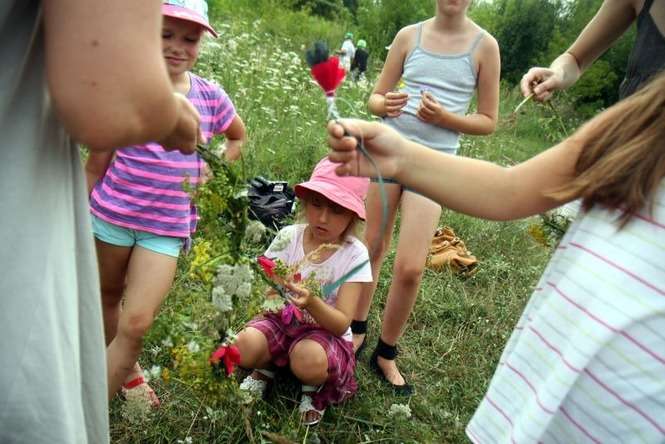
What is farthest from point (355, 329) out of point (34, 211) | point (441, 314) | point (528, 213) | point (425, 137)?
point (34, 211)

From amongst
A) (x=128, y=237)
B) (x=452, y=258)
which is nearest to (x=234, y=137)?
(x=128, y=237)

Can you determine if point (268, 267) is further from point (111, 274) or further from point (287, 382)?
point (287, 382)

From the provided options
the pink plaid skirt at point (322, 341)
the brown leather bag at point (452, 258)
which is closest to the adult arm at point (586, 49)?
the pink plaid skirt at point (322, 341)

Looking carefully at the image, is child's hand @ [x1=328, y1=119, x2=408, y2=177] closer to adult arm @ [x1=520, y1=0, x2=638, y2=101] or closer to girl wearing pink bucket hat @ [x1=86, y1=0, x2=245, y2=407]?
girl wearing pink bucket hat @ [x1=86, y1=0, x2=245, y2=407]

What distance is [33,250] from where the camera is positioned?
85cm

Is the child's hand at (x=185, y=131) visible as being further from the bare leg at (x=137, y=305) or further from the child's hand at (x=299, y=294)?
the bare leg at (x=137, y=305)

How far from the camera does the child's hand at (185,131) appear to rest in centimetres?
108

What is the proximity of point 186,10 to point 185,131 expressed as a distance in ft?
3.66

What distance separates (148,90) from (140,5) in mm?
114

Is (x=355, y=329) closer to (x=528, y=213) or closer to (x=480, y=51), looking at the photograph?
(x=480, y=51)

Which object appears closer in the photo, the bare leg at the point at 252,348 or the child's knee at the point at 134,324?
the child's knee at the point at 134,324

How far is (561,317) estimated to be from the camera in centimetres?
126

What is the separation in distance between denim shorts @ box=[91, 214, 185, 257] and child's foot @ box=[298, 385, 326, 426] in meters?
0.85

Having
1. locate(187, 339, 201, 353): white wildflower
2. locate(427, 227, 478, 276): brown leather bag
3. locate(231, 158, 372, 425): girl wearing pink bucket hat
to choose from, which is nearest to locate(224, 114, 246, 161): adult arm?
locate(231, 158, 372, 425): girl wearing pink bucket hat
